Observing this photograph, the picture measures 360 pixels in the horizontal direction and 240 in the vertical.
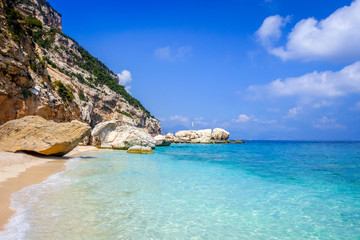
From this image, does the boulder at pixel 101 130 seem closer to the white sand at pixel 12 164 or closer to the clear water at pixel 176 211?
the white sand at pixel 12 164

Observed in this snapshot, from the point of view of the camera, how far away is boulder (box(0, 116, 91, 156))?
14050mm

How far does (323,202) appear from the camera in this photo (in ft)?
25.4

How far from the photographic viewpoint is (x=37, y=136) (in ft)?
48.4

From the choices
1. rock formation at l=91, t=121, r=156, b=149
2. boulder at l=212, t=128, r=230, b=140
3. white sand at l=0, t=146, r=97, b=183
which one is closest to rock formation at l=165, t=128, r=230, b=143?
boulder at l=212, t=128, r=230, b=140

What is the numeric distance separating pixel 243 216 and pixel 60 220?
459 centimetres

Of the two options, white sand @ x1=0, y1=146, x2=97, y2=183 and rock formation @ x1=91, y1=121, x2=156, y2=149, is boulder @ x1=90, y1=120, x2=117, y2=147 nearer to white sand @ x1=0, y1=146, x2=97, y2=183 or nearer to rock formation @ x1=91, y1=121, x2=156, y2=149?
rock formation @ x1=91, y1=121, x2=156, y2=149

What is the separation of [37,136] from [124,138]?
15.6 meters

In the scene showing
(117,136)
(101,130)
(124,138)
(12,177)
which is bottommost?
(12,177)

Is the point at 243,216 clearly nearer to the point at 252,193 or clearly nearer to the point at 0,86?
the point at 252,193

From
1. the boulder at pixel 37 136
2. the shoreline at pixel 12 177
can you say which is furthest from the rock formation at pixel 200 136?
the shoreline at pixel 12 177

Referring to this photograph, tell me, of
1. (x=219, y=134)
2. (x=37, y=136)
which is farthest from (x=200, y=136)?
(x=37, y=136)

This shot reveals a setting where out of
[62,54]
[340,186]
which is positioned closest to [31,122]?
[340,186]

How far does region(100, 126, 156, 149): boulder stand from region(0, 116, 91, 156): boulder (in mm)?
13738

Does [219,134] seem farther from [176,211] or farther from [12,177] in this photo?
[176,211]
